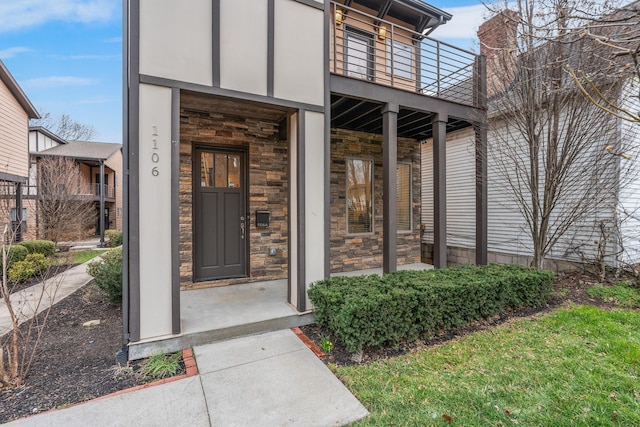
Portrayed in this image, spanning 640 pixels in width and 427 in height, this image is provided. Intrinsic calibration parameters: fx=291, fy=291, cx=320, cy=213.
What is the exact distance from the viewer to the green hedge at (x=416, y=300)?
3.11m

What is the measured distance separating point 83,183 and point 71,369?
16865 mm

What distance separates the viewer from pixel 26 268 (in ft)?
21.2

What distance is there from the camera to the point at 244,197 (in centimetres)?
556

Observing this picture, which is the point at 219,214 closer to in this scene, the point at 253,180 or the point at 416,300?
the point at 253,180

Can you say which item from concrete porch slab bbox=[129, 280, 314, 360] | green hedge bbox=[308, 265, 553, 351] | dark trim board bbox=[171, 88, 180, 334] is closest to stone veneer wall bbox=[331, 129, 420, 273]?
concrete porch slab bbox=[129, 280, 314, 360]

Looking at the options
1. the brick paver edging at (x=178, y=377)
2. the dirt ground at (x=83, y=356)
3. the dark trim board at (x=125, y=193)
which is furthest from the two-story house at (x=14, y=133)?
the brick paver edging at (x=178, y=377)

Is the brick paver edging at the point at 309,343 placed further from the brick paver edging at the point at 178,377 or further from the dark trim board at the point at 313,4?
the dark trim board at the point at 313,4

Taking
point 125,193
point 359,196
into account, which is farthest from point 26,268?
point 359,196

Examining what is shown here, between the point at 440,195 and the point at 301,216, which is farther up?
the point at 440,195

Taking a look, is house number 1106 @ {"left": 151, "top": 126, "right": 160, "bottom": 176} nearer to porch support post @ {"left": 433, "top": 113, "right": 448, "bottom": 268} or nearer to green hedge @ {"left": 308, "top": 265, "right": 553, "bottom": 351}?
green hedge @ {"left": 308, "top": 265, "right": 553, "bottom": 351}

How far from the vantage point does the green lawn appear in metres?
2.20

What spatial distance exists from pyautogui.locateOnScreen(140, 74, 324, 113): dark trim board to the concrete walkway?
2.99 metres

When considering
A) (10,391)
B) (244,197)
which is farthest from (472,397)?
(244,197)

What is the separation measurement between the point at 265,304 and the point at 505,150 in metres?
5.86
